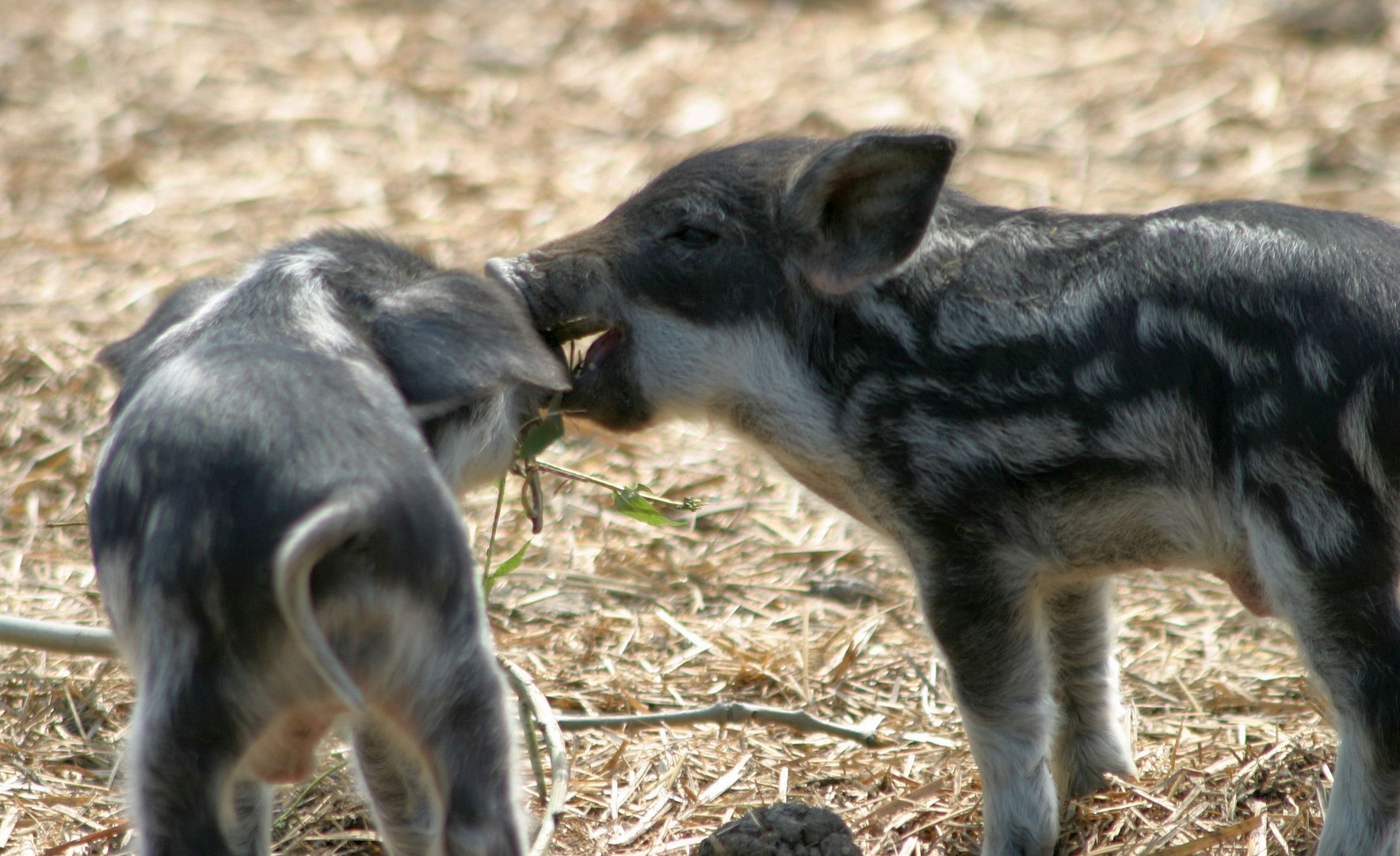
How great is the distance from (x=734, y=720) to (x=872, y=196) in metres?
1.54

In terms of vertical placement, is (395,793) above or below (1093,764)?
above

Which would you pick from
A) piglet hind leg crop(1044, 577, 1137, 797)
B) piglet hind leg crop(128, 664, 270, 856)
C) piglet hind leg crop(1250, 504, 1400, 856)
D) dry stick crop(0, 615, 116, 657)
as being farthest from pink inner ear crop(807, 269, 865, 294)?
dry stick crop(0, 615, 116, 657)

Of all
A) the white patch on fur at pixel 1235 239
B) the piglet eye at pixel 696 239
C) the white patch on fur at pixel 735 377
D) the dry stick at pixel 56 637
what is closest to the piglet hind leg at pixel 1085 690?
the white patch on fur at pixel 735 377

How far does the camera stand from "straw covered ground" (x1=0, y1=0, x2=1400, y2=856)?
4523 millimetres

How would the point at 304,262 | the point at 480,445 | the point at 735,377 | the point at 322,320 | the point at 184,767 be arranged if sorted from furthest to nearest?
the point at 735,377 < the point at 480,445 < the point at 304,262 < the point at 322,320 < the point at 184,767

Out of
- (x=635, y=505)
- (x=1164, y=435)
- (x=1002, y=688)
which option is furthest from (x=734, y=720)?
(x=1164, y=435)

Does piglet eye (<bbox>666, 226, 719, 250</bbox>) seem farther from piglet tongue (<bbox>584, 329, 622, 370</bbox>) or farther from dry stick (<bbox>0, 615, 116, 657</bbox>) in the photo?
dry stick (<bbox>0, 615, 116, 657</bbox>)

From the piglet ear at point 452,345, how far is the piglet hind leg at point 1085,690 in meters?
1.67

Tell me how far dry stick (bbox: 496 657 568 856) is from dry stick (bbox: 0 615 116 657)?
109cm

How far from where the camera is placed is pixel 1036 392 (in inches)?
158

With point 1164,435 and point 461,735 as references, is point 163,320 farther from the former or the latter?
point 1164,435

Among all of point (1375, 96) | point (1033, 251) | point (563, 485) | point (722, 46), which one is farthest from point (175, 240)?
point (1375, 96)

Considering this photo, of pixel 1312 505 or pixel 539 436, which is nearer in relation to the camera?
pixel 1312 505

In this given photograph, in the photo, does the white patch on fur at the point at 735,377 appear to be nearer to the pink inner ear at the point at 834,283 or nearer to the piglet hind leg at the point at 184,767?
the pink inner ear at the point at 834,283
